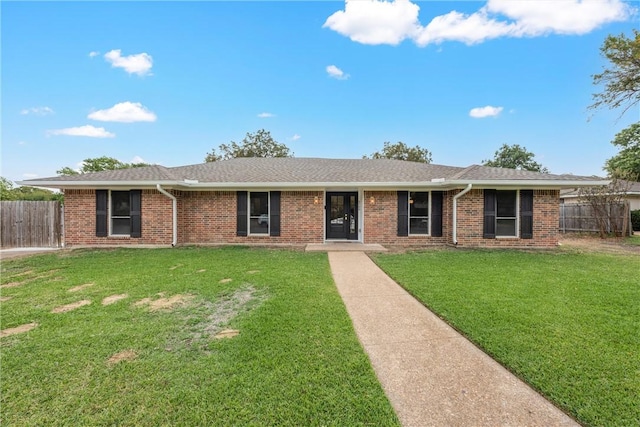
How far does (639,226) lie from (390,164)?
1500 cm

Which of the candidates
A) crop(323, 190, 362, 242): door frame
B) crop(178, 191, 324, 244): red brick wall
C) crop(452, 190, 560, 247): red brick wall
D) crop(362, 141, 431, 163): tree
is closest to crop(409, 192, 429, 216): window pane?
crop(452, 190, 560, 247): red brick wall

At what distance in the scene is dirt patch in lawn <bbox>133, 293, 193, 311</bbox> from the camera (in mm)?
4238

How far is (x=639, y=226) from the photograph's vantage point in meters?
16.1

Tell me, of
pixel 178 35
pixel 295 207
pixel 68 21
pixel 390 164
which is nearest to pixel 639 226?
pixel 390 164

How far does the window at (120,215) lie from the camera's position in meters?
10.4

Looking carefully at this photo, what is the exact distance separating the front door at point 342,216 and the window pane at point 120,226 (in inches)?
290

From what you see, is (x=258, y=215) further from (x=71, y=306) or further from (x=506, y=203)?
(x=506, y=203)

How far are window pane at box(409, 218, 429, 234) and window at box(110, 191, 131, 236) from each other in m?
10.3

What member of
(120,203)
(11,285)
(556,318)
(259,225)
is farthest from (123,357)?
(120,203)

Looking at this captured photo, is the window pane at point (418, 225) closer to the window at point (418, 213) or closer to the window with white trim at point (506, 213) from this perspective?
the window at point (418, 213)

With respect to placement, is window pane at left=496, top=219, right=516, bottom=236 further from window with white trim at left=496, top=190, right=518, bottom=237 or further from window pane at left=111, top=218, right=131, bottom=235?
window pane at left=111, top=218, right=131, bottom=235

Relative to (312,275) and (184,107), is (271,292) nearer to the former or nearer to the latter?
(312,275)

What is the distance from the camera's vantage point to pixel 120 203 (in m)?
10.4

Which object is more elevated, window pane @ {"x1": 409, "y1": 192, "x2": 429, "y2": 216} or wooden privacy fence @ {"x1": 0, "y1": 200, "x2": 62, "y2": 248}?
window pane @ {"x1": 409, "y1": 192, "x2": 429, "y2": 216}
